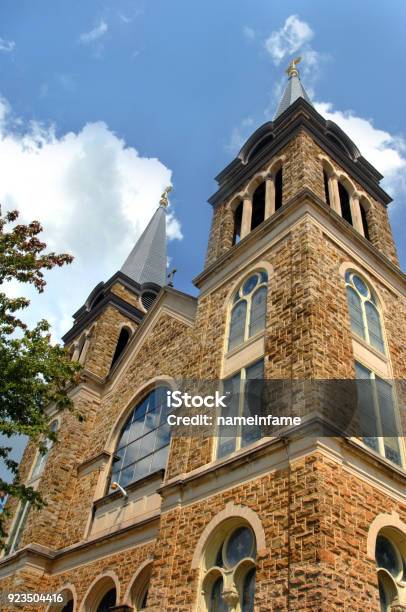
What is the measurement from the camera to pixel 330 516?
8820mm

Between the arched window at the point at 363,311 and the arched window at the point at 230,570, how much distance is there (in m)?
5.49

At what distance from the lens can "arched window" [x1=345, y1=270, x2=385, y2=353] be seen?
13547mm

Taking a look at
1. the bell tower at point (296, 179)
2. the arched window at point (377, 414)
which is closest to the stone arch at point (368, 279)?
the bell tower at point (296, 179)

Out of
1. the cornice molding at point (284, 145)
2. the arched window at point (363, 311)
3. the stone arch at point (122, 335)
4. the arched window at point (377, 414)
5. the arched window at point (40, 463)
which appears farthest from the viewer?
the stone arch at point (122, 335)

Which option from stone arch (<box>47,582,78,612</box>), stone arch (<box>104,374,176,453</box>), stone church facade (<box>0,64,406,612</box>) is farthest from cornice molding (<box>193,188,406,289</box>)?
stone arch (<box>47,582,78,612</box>)

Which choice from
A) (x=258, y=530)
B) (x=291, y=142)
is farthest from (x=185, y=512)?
(x=291, y=142)

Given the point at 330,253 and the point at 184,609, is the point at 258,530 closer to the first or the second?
the point at 184,609

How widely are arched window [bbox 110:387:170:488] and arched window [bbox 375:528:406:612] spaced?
6376mm

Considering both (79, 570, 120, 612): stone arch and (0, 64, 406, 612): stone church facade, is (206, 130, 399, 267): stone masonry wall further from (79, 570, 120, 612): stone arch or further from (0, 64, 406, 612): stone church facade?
(79, 570, 120, 612): stone arch

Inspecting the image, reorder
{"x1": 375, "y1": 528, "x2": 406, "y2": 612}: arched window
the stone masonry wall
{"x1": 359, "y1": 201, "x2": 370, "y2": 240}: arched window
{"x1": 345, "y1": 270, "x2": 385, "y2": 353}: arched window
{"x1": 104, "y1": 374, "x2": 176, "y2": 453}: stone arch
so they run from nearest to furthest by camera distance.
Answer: {"x1": 375, "y1": 528, "x2": 406, "y2": 612}: arched window < {"x1": 345, "y1": 270, "x2": 385, "y2": 353}: arched window < the stone masonry wall < {"x1": 104, "y1": 374, "x2": 176, "y2": 453}: stone arch < {"x1": 359, "y1": 201, "x2": 370, "y2": 240}: arched window

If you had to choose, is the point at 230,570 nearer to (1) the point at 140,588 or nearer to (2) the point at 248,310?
(1) the point at 140,588

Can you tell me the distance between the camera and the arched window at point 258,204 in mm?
19367

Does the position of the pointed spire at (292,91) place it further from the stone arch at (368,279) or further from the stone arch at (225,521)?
the stone arch at (225,521)

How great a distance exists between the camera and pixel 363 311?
14.1 meters
